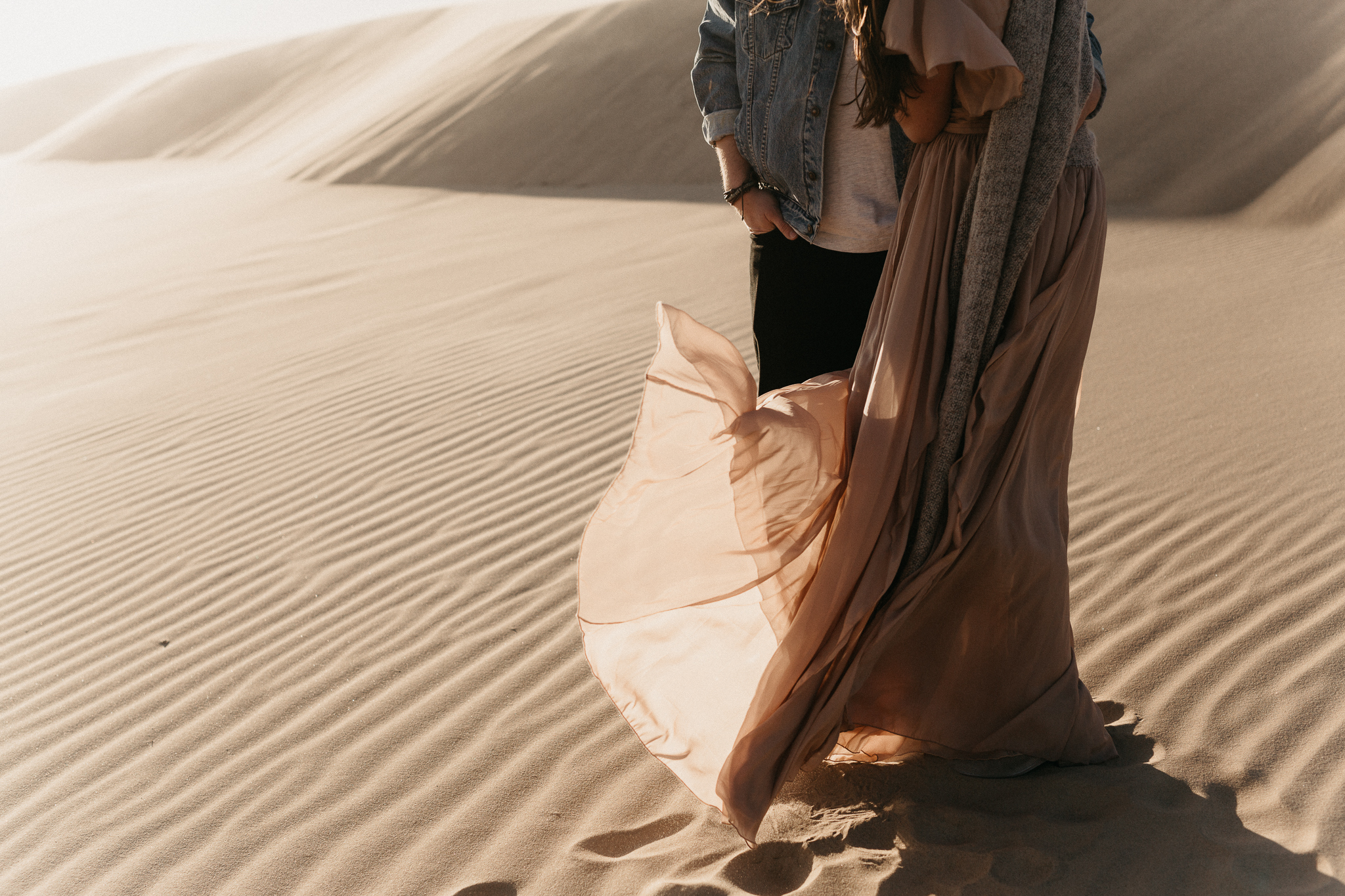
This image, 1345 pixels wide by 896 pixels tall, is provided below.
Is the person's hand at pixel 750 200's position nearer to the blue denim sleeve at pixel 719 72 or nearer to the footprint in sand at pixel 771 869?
the blue denim sleeve at pixel 719 72

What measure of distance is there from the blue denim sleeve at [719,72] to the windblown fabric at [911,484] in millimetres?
507

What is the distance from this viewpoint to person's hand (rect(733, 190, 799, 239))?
216cm

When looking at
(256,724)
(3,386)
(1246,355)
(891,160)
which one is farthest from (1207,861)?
(3,386)

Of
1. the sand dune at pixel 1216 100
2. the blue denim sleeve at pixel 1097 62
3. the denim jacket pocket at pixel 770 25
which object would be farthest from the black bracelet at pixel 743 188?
the sand dune at pixel 1216 100

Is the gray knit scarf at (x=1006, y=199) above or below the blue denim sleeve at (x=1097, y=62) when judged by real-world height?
below

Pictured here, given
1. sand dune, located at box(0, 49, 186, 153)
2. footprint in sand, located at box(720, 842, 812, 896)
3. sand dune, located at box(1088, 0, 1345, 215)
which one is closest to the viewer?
footprint in sand, located at box(720, 842, 812, 896)

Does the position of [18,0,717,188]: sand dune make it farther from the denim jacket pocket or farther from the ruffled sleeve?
the ruffled sleeve

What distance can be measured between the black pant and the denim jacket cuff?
25cm

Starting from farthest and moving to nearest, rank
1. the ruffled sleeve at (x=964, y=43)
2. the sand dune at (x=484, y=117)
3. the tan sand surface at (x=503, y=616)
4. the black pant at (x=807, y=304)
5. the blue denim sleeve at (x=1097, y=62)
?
the sand dune at (x=484, y=117), the black pant at (x=807, y=304), the tan sand surface at (x=503, y=616), the blue denim sleeve at (x=1097, y=62), the ruffled sleeve at (x=964, y=43)

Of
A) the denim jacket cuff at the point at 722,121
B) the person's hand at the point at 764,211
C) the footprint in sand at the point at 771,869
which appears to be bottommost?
the footprint in sand at the point at 771,869

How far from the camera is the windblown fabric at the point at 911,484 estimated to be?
1.82 m

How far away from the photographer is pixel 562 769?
236cm

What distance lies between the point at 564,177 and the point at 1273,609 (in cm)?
1308

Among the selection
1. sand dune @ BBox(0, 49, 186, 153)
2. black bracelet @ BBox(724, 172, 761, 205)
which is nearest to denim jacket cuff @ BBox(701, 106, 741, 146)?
black bracelet @ BBox(724, 172, 761, 205)
